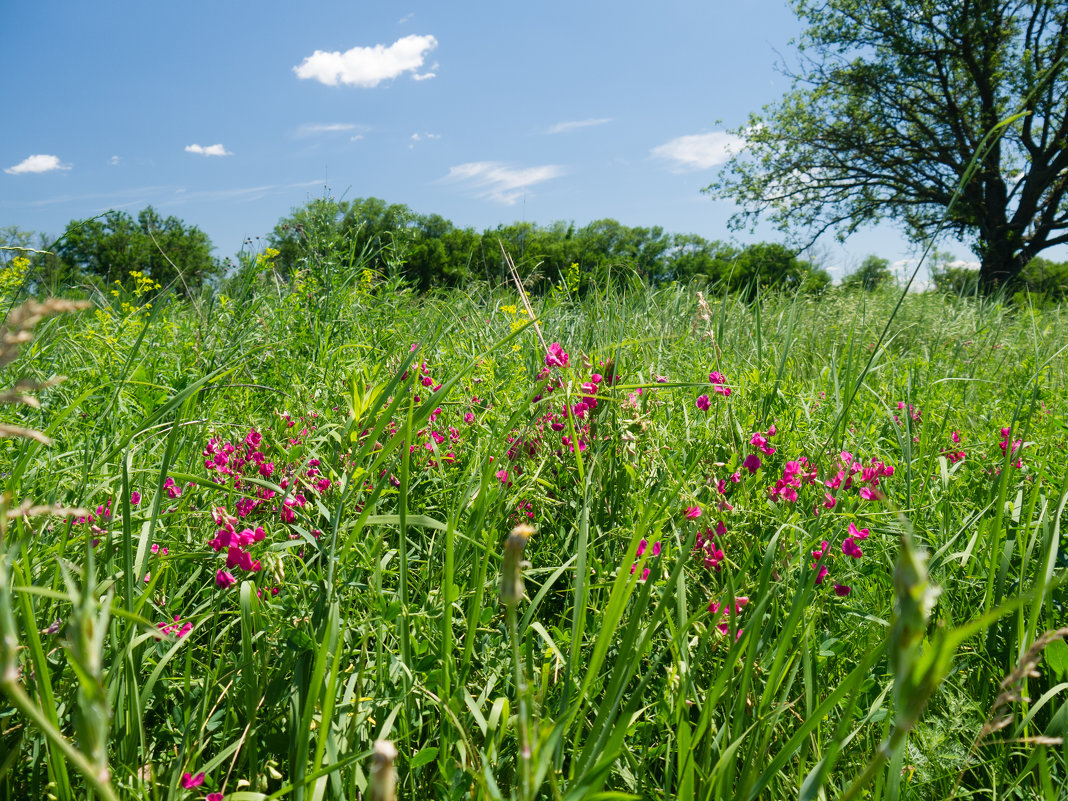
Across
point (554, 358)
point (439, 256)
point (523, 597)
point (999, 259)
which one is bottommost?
point (523, 597)

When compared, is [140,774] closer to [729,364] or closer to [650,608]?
[650,608]

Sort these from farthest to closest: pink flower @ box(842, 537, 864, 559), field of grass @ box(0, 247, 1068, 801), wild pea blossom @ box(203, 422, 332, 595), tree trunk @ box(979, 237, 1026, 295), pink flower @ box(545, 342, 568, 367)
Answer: tree trunk @ box(979, 237, 1026, 295)
pink flower @ box(545, 342, 568, 367)
pink flower @ box(842, 537, 864, 559)
wild pea blossom @ box(203, 422, 332, 595)
field of grass @ box(0, 247, 1068, 801)

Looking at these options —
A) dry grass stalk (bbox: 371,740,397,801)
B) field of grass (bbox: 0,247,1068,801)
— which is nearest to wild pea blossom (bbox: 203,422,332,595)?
field of grass (bbox: 0,247,1068,801)

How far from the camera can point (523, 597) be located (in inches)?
25.8

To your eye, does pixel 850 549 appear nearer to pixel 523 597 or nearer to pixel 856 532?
pixel 856 532

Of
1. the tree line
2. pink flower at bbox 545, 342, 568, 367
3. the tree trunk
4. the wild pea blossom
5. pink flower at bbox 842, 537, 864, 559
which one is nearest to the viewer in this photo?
the wild pea blossom

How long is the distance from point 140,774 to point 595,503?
1.11 metres

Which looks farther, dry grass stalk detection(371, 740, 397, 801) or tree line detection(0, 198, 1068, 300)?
tree line detection(0, 198, 1068, 300)

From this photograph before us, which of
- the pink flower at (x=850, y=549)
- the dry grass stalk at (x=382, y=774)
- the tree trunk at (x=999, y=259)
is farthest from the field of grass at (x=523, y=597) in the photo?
the tree trunk at (x=999, y=259)

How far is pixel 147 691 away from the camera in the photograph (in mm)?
993

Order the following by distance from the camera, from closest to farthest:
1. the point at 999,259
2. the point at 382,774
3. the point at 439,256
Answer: the point at 382,774, the point at 999,259, the point at 439,256

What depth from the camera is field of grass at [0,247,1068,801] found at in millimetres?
830

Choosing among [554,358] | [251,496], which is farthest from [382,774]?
[554,358]

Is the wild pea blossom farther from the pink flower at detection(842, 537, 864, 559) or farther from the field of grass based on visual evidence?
the pink flower at detection(842, 537, 864, 559)
